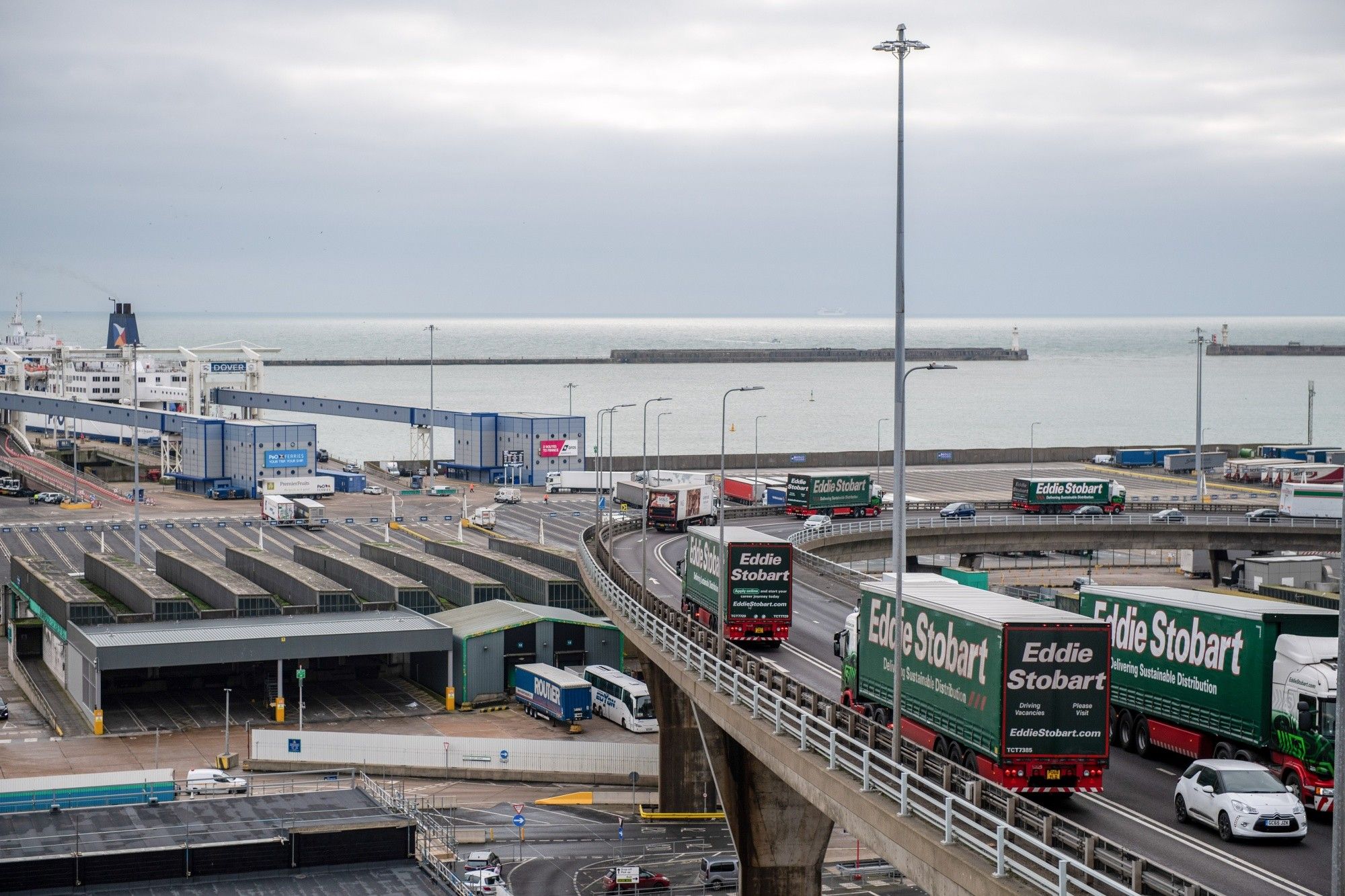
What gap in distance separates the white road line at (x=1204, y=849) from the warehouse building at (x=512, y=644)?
4327 cm

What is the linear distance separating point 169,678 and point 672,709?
26.9 m

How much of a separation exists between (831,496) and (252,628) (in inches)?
1631

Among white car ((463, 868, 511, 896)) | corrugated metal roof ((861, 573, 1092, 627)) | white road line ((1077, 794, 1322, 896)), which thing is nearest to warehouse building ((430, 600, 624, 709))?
white car ((463, 868, 511, 896))

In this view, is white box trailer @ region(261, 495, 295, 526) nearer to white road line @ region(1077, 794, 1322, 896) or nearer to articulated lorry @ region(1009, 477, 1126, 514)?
articulated lorry @ region(1009, 477, 1126, 514)

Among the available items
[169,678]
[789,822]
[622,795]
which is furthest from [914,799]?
[169,678]

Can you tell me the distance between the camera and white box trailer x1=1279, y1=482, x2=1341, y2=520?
308 feet

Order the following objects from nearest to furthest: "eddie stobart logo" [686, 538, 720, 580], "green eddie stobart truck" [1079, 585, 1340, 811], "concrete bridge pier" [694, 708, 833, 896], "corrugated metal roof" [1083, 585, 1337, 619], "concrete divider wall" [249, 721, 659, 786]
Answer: "green eddie stobart truck" [1079, 585, 1340, 811] < "corrugated metal roof" [1083, 585, 1337, 619] < "concrete bridge pier" [694, 708, 833, 896] < "eddie stobart logo" [686, 538, 720, 580] < "concrete divider wall" [249, 721, 659, 786]

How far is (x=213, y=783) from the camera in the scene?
50.1 meters

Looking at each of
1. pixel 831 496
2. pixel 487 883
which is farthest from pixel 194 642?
pixel 831 496

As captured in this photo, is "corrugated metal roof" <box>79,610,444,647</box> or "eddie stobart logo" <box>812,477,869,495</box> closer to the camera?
"corrugated metal roof" <box>79,610,444,647</box>

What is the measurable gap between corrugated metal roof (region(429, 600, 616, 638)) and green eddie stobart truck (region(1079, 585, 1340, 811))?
128 ft

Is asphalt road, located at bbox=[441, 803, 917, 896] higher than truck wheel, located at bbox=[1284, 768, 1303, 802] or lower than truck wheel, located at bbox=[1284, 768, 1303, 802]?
lower

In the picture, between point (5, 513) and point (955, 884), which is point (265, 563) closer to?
point (5, 513)

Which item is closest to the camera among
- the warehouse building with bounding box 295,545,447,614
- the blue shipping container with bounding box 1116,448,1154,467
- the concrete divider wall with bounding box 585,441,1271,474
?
the warehouse building with bounding box 295,545,447,614
